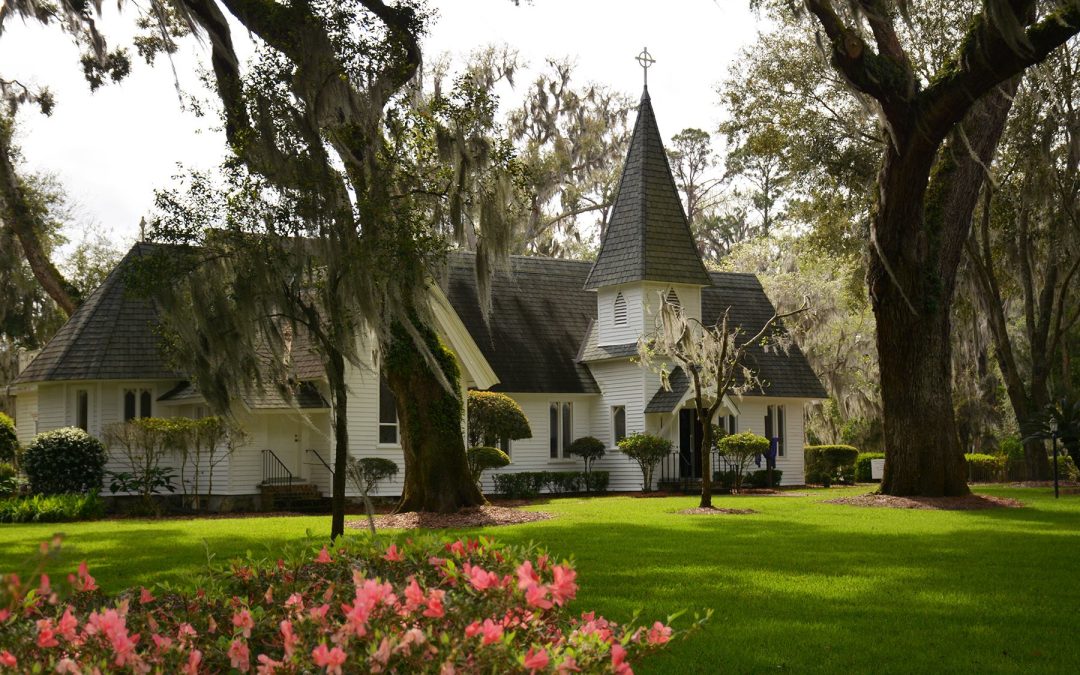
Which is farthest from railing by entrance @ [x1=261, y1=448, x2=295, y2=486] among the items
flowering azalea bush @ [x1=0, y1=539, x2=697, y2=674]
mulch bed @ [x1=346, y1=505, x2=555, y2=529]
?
flowering azalea bush @ [x1=0, y1=539, x2=697, y2=674]

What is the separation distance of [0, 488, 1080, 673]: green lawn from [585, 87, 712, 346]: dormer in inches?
471

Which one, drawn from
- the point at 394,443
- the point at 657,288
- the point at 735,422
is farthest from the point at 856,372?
the point at 394,443

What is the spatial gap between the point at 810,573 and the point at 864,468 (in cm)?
2829

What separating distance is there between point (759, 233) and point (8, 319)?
42.2 metres

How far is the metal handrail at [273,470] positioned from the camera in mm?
27500

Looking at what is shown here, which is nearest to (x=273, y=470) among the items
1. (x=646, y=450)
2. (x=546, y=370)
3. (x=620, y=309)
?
(x=546, y=370)

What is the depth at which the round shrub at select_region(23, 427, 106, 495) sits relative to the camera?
25328mm

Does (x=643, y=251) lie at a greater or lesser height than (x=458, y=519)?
greater

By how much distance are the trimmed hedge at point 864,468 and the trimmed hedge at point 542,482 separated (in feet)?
34.5

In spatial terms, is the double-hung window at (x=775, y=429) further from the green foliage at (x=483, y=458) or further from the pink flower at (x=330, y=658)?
the pink flower at (x=330, y=658)

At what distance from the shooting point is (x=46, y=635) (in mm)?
4355

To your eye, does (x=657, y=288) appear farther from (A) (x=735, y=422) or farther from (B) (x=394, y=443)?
(B) (x=394, y=443)

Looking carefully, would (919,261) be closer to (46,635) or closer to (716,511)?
(716,511)

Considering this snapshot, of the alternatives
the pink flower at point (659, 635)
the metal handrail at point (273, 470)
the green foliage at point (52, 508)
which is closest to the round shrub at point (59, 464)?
the green foliage at point (52, 508)
